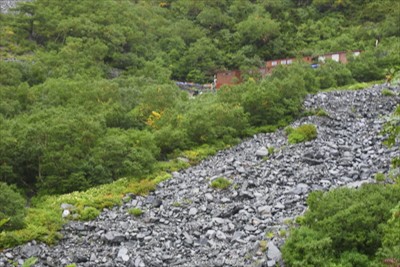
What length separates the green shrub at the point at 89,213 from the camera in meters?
16.1

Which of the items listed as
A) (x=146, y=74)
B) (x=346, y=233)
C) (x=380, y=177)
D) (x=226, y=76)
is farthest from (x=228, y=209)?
(x=226, y=76)

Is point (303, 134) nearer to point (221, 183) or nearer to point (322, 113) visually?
point (322, 113)

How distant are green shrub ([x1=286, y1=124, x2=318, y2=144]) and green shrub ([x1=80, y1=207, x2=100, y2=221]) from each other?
11.0 meters

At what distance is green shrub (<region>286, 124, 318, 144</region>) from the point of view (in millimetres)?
23484

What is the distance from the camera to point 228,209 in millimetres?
16422

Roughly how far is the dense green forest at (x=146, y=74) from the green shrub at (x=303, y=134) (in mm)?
2903

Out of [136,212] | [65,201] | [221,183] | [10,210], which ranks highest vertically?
[10,210]

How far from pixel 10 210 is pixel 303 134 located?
47.5 feet

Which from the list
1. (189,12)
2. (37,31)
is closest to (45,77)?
(37,31)

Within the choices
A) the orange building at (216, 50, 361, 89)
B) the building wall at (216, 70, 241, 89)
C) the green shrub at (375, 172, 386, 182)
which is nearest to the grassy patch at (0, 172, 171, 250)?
the green shrub at (375, 172, 386, 182)

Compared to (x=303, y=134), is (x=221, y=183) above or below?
above

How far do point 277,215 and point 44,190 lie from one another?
376 inches

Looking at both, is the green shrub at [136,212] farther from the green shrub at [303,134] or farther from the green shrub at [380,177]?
the green shrub at [303,134]

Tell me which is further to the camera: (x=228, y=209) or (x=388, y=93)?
(x=388, y=93)
